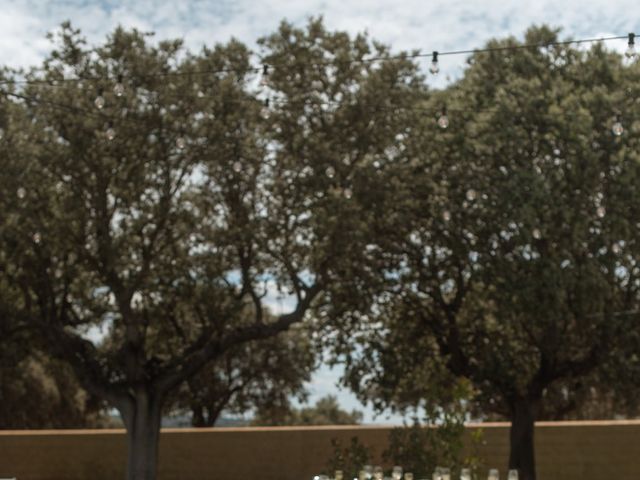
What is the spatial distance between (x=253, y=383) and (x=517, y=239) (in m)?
15.3

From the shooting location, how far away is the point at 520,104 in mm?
18828

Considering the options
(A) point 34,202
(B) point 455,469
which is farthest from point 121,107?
(B) point 455,469

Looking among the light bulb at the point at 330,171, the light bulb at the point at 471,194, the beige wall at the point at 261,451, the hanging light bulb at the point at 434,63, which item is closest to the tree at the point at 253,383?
the beige wall at the point at 261,451

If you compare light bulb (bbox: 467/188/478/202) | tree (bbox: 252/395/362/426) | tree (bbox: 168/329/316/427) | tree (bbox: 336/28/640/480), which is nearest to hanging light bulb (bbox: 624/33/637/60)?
light bulb (bbox: 467/188/478/202)

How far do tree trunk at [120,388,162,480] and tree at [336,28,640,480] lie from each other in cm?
399

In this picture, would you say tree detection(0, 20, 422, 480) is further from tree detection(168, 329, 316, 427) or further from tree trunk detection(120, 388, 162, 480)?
tree detection(168, 329, 316, 427)

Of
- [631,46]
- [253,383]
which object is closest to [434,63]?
[631,46]

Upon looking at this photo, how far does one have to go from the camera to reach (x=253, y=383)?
31.5 metres

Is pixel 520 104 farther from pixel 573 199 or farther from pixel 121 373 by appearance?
pixel 121 373

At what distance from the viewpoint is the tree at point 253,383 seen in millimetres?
30516

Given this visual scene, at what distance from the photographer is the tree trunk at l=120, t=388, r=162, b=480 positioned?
1884cm

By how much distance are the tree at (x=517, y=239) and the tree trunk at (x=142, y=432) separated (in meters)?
3.99

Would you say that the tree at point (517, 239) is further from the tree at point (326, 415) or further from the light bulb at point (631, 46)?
the tree at point (326, 415)

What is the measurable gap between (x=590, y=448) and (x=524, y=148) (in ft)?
18.2
